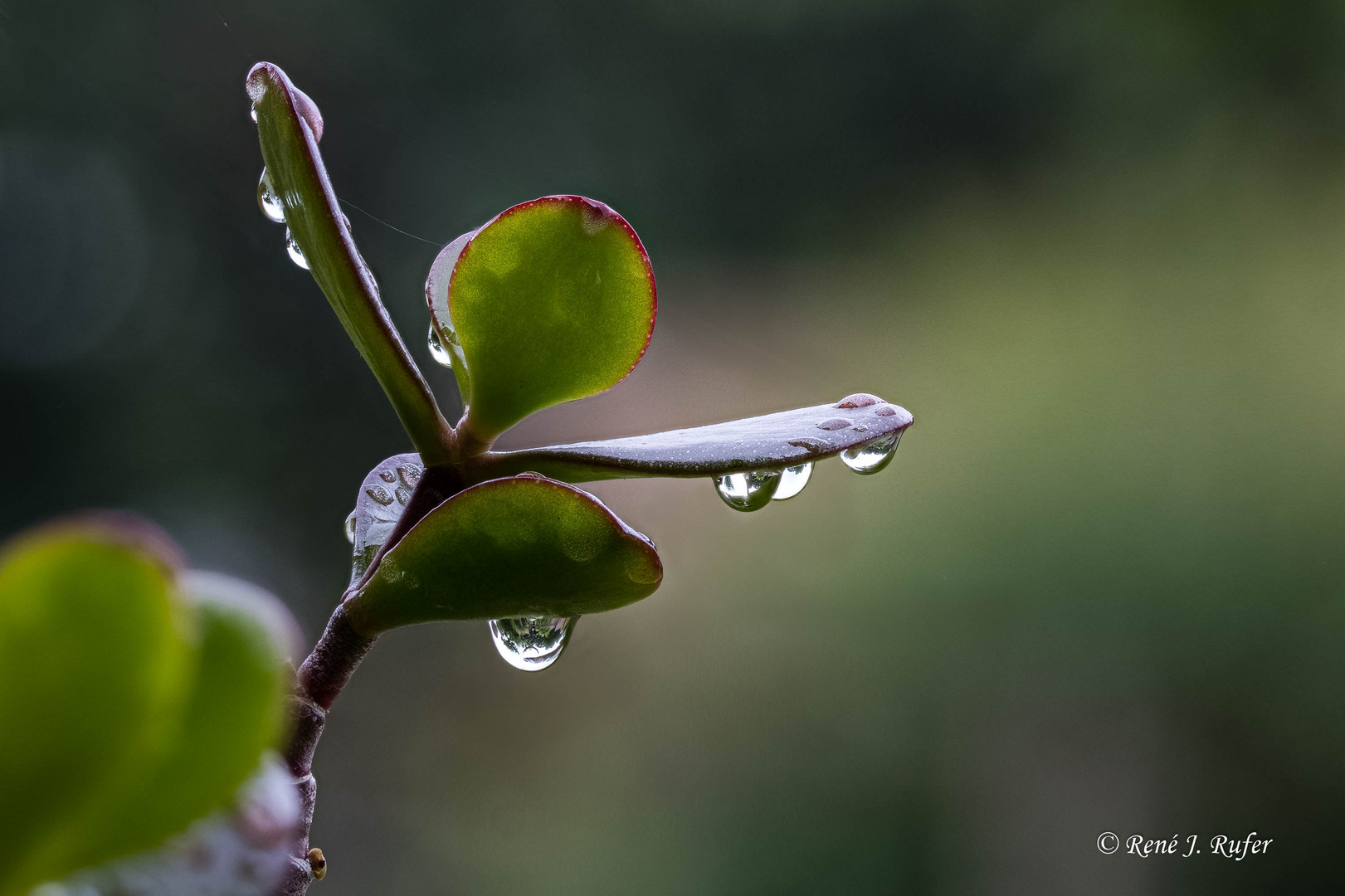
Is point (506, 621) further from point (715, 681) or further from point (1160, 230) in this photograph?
point (1160, 230)

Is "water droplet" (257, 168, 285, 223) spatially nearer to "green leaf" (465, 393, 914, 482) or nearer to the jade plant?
the jade plant

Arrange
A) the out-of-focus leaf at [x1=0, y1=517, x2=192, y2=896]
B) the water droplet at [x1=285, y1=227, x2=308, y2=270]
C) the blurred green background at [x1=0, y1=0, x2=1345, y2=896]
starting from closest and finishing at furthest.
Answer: the out-of-focus leaf at [x1=0, y1=517, x2=192, y2=896] < the water droplet at [x1=285, y1=227, x2=308, y2=270] < the blurred green background at [x1=0, y1=0, x2=1345, y2=896]

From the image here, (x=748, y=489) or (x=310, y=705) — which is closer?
(x=310, y=705)

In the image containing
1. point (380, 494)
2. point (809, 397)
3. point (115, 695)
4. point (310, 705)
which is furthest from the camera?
point (809, 397)

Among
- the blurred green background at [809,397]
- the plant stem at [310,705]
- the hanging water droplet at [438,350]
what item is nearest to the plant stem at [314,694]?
the plant stem at [310,705]

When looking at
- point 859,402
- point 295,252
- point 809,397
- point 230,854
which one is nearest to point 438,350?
point 295,252

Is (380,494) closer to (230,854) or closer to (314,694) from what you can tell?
(314,694)

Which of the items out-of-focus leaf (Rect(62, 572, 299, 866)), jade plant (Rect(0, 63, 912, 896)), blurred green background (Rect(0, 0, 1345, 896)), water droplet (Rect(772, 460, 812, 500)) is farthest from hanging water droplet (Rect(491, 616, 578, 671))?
blurred green background (Rect(0, 0, 1345, 896))

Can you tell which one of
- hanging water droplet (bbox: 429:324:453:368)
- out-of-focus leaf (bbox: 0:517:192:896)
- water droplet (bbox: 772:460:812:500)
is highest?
hanging water droplet (bbox: 429:324:453:368)
